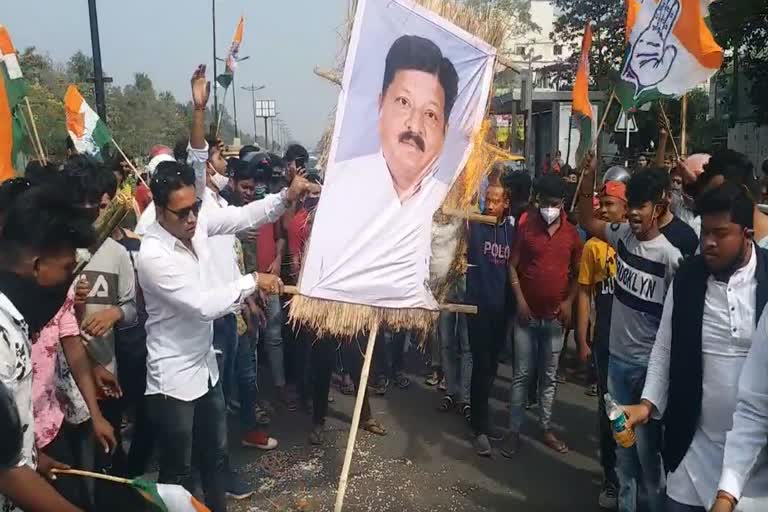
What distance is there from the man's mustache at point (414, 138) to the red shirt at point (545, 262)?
5.14 ft

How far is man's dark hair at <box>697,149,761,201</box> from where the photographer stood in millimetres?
3453

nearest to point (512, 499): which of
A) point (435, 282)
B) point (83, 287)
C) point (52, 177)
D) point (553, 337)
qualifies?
point (553, 337)

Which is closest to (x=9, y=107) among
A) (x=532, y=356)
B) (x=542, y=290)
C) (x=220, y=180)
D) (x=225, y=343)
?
(x=220, y=180)

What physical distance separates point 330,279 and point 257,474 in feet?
5.92

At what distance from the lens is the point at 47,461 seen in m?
2.53

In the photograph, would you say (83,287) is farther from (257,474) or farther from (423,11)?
(423,11)

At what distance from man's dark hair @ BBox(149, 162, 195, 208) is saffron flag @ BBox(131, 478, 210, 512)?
147 centimetres

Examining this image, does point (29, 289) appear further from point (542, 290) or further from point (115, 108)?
point (115, 108)

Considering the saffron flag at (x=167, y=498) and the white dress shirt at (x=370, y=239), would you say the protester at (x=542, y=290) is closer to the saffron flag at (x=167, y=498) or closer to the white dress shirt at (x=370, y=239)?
the white dress shirt at (x=370, y=239)

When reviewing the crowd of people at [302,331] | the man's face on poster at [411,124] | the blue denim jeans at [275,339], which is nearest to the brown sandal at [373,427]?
the crowd of people at [302,331]

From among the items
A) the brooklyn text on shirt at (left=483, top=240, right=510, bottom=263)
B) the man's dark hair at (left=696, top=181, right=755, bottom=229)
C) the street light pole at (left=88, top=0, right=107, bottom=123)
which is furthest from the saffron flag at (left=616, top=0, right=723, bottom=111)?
the street light pole at (left=88, top=0, right=107, bottom=123)

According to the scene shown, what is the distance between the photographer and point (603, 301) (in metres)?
4.38

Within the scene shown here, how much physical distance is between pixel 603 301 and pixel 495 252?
0.90m

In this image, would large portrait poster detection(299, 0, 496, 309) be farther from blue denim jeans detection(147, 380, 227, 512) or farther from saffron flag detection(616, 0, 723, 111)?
saffron flag detection(616, 0, 723, 111)
